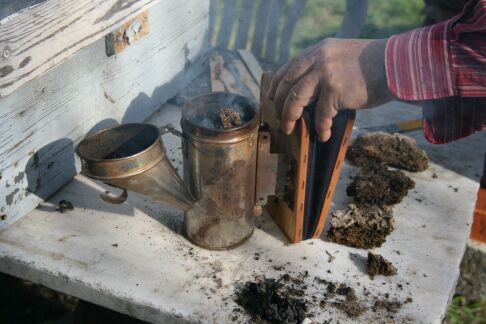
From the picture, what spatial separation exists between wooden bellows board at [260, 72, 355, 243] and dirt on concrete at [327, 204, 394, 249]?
0.28 ft

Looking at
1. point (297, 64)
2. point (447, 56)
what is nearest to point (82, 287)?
point (297, 64)

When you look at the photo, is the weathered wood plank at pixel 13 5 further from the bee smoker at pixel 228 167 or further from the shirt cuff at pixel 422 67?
the shirt cuff at pixel 422 67

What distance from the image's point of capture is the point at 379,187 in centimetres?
308

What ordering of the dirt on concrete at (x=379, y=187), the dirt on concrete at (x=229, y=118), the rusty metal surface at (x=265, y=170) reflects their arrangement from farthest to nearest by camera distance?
Answer: the dirt on concrete at (x=379, y=187) < the rusty metal surface at (x=265, y=170) < the dirt on concrete at (x=229, y=118)

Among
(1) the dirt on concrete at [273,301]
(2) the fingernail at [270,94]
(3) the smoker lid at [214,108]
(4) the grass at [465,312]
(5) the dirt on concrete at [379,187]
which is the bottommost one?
(4) the grass at [465,312]

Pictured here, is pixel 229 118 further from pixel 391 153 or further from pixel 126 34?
pixel 391 153

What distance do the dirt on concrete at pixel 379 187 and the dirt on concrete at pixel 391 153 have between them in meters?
0.14

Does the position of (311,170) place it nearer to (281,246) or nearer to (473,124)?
(281,246)

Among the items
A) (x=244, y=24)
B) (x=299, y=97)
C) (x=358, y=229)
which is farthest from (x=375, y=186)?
(x=244, y=24)

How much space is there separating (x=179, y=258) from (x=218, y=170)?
0.56 m

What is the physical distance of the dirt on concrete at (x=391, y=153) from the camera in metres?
3.38

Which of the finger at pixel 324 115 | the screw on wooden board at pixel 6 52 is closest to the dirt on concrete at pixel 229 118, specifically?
the finger at pixel 324 115

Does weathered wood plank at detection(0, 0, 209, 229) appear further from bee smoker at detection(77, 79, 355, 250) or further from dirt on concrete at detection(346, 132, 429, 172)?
dirt on concrete at detection(346, 132, 429, 172)

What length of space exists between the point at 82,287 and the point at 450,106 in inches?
79.5
